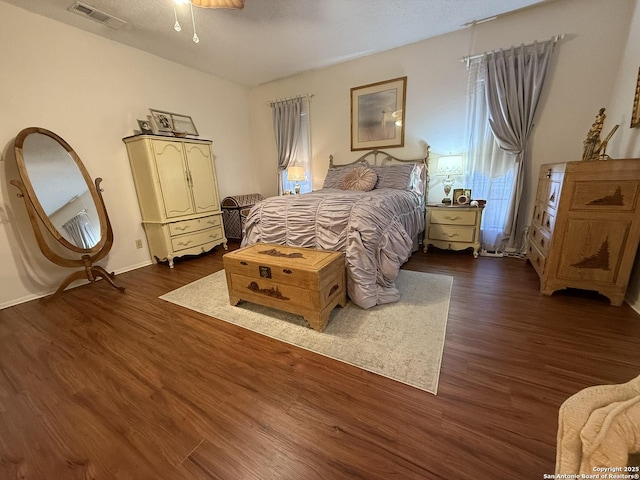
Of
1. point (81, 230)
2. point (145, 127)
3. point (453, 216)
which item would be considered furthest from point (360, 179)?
point (81, 230)

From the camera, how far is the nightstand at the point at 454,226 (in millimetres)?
3076

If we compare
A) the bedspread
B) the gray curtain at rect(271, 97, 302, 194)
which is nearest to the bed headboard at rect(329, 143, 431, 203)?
the gray curtain at rect(271, 97, 302, 194)

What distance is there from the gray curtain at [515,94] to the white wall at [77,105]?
4.07m

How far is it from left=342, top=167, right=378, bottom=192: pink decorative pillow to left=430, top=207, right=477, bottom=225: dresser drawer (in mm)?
882

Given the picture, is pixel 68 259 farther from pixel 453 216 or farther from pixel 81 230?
pixel 453 216

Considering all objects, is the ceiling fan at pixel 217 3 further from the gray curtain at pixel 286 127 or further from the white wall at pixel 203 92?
the gray curtain at pixel 286 127

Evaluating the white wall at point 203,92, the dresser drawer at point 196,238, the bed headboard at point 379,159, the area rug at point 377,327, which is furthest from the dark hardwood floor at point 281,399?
the bed headboard at point 379,159

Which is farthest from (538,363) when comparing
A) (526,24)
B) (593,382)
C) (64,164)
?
(64,164)

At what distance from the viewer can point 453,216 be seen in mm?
A: 3150

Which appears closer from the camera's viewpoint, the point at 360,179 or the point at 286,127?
the point at 360,179

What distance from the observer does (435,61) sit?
326 cm

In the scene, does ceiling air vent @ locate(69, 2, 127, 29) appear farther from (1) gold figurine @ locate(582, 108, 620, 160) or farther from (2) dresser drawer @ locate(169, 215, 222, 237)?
(1) gold figurine @ locate(582, 108, 620, 160)

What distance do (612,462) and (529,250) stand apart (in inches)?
122

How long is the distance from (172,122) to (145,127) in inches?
15.8
